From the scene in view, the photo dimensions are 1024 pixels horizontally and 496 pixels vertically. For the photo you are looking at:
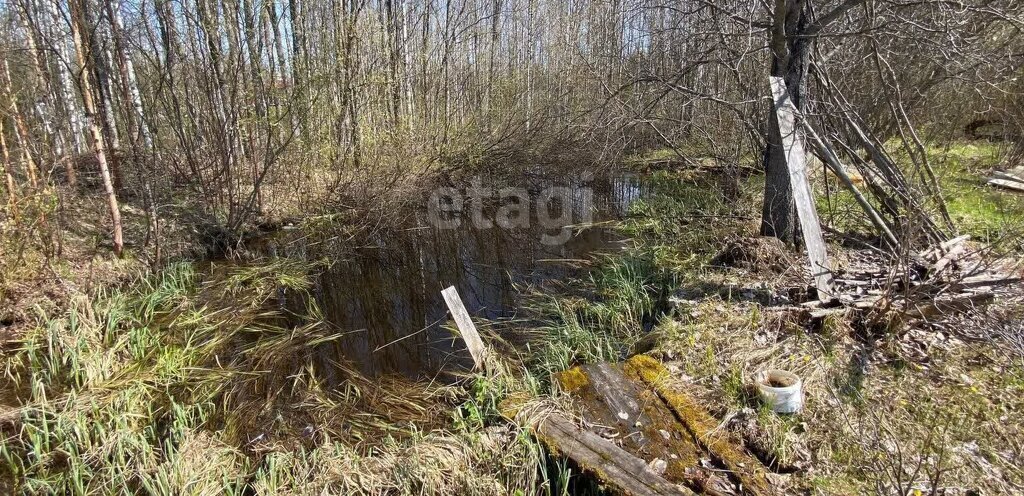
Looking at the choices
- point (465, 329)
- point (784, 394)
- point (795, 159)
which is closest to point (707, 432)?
point (784, 394)

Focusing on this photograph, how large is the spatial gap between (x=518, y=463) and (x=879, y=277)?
3.21 m

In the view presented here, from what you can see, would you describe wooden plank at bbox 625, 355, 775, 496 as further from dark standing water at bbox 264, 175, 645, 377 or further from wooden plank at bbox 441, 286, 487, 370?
dark standing water at bbox 264, 175, 645, 377

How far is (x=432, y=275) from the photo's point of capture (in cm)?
632

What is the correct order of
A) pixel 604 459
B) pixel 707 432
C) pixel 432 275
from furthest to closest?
pixel 432 275, pixel 707 432, pixel 604 459

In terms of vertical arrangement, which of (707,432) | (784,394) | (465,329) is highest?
(465,329)

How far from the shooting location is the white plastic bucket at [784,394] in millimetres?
2766

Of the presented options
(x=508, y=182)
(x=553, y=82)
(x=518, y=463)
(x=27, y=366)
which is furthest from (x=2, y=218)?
(x=553, y=82)

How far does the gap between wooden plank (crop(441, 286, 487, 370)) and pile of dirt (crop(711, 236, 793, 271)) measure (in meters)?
2.65

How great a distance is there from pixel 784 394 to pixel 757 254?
6.94 feet

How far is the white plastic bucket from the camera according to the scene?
277 cm

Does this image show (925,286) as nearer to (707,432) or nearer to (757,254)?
(757,254)

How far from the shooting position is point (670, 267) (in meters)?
5.32

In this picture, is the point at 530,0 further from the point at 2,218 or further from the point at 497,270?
the point at 2,218

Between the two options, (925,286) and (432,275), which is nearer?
(925,286)
